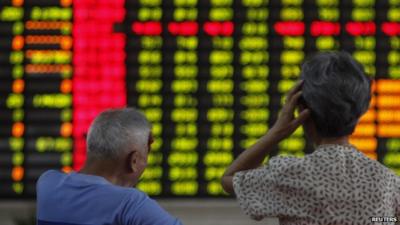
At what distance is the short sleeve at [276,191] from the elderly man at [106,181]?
21 centimetres

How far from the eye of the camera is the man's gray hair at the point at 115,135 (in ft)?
6.02

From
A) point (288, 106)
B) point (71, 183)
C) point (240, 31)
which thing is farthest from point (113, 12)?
point (288, 106)

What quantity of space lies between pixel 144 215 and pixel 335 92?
459 millimetres

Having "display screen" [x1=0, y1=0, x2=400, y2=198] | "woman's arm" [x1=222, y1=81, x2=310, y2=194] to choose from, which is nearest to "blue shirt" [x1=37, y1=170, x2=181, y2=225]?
"woman's arm" [x1=222, y1=81, x2=310, y2=194]

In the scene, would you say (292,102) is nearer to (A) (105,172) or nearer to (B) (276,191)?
(B) (276,191)

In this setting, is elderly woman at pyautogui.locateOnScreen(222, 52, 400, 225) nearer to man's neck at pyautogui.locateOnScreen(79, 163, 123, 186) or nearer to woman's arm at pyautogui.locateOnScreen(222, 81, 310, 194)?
woman's arm at pyautogui.locateOnScreen(222, 81, 310, 194)

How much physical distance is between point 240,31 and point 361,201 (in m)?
2.35

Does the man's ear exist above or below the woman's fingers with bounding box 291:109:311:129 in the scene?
below

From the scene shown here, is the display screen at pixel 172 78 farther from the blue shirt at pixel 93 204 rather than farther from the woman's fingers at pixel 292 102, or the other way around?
the woman's fingers at pixel 292 102

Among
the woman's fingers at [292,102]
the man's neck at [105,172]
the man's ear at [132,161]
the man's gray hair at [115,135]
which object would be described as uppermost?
the woman's fingers at [292,102]

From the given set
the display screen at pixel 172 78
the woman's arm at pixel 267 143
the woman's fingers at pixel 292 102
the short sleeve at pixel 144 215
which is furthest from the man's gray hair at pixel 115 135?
the display screen at pixel 172 78

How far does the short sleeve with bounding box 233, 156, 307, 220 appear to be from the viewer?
5.31ft

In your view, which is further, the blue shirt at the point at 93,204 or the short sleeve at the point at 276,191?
the blue shirt at the point at 93,204

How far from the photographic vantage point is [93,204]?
5.93 ft
